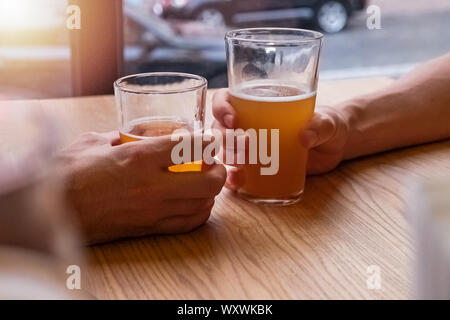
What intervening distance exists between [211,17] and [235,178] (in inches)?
94.2

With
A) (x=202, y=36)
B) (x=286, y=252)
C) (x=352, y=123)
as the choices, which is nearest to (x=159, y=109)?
(x=286, y=252)

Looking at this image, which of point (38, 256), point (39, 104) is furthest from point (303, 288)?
point (39, 104)

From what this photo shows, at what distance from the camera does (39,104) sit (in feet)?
4.88

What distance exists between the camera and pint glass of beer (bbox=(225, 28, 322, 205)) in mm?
923

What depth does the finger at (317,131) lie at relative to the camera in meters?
0.95

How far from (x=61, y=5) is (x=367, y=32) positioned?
212cm

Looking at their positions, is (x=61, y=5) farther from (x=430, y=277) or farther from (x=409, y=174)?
(x=430, y=277)

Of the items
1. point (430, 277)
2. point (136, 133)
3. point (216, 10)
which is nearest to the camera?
point (430, 277)

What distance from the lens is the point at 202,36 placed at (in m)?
3.23

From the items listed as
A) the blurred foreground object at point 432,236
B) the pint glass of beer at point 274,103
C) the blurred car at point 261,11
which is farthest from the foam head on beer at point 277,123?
the blurred car at point 261,11

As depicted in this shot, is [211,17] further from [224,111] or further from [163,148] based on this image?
[163,148]

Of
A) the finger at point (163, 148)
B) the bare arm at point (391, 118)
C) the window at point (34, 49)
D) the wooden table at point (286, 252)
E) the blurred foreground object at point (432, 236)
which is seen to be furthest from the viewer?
the window at point (34, 49)

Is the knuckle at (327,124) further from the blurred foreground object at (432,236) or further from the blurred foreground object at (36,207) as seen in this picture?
the blurred foreground object at (432,236)

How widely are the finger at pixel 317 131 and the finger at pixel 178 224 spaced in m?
0.23
